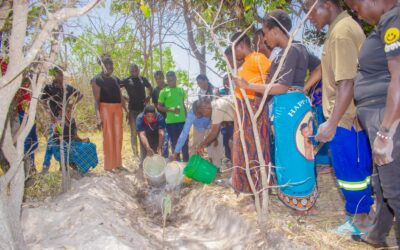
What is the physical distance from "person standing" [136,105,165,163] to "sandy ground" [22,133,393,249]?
954 millimetres

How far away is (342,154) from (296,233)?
2.44 ft

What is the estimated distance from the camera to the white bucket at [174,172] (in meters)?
5.30

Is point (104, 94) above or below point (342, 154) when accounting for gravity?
above

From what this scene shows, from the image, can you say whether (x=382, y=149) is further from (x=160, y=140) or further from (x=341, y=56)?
(x=160, y=140)

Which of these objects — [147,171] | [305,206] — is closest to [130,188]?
[147,171]

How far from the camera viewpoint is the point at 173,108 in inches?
262

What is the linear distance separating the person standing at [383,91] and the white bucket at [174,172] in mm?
3137

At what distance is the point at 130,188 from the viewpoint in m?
5.65

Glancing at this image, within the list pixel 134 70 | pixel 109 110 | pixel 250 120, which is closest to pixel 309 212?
pixel 250 120

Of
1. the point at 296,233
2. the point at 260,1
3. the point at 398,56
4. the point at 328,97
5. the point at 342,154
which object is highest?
the point at 260,1

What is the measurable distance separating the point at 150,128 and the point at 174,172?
1195 mm

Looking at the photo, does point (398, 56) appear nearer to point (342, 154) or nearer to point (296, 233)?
point (342, 154)

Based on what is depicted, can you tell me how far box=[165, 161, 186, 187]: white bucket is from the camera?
17.4 ft

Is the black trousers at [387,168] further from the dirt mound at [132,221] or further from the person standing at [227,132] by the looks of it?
the person standing at [227,132]
